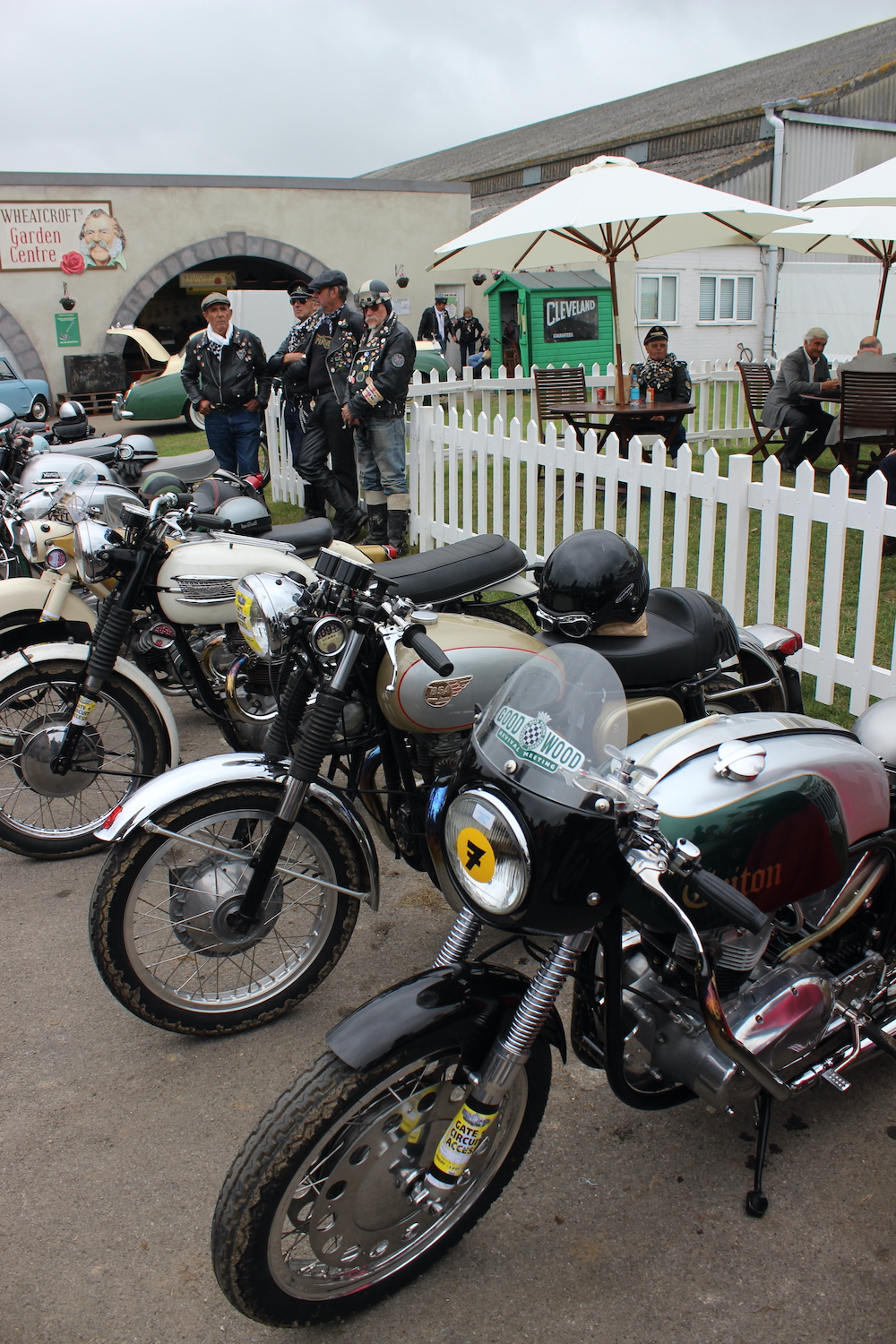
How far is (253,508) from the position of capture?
4086 millimetres

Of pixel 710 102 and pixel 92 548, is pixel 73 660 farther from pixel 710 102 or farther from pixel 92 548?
pixel 710 102

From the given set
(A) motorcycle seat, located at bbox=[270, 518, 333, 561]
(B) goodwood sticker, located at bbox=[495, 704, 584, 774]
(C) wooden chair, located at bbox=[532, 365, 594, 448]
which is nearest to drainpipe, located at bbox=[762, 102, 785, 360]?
(C) wooden chair, located at bbox=[532, 365, 594, 448]

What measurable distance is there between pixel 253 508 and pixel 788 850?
2.87 meters

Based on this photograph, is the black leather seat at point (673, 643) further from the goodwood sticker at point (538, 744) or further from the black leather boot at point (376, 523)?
the black leather boot at point (376, 523)

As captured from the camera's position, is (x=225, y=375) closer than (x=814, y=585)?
No

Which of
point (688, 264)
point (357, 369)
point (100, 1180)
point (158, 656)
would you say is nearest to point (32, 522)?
point (158, 656)

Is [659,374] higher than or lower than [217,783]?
higher

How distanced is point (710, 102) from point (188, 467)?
1292 inches

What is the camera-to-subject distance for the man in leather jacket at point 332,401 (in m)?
7.32

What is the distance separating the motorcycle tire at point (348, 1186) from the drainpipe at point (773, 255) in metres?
23.1

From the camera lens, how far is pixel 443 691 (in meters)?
2.63

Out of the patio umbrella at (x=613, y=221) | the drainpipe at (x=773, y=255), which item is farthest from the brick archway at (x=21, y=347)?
the drainpipe at (x=773, y=255)

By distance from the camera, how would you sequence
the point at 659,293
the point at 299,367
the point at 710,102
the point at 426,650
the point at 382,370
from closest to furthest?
the point at 426,650 → the point at 382,370 → the point at 299,367 → the point at 659,293 → the point at 710,102

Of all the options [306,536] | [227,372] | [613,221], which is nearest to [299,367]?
[227,372]
